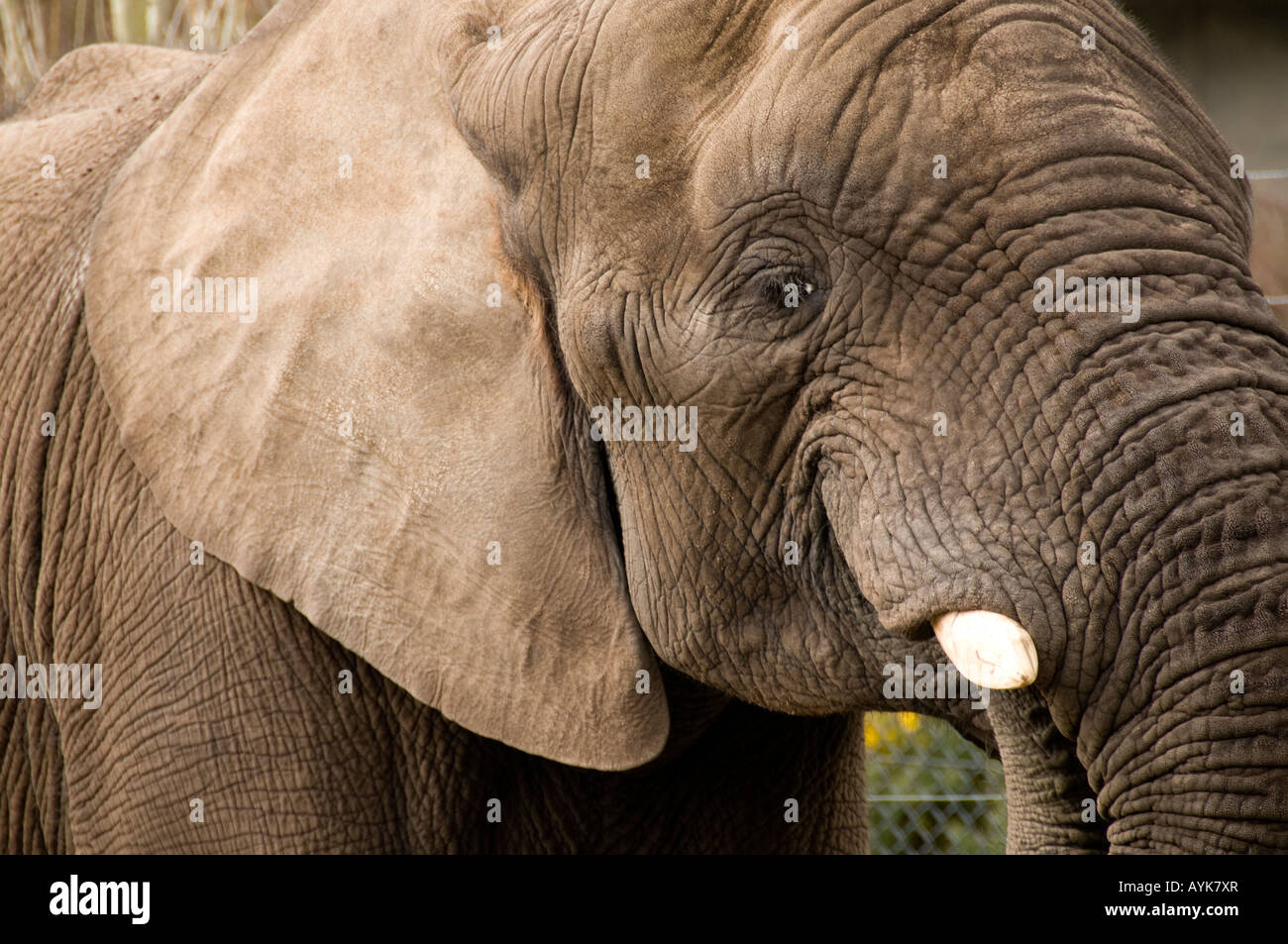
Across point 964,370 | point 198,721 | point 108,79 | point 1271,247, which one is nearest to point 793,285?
point 964,370

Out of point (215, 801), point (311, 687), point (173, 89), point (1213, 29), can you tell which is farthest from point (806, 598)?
point (1213, 29)

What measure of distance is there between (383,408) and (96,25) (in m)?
5.73

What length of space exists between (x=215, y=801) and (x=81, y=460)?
707 millimetres

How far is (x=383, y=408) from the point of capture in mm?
2330

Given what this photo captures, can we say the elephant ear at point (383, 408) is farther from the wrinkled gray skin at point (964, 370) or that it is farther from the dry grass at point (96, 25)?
the dry grass at point (96, 25)

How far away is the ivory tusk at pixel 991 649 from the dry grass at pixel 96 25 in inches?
214

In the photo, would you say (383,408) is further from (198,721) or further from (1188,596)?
(1188,596)


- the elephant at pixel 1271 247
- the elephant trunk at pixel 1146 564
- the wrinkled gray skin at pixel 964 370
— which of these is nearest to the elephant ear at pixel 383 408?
the wrinkled gray skin at pixel 964 370

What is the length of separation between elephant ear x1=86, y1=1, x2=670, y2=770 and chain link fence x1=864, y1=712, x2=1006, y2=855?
3.65 metres

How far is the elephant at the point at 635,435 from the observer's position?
167cm

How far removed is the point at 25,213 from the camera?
310 cm

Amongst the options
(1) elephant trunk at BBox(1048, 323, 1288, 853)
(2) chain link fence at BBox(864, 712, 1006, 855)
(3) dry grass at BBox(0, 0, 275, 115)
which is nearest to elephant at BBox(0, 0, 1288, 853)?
(1) elephant trunk at BBox(1048, 323, 1288, 853)

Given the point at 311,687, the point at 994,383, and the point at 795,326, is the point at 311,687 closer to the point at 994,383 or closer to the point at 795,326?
the point at 795,326

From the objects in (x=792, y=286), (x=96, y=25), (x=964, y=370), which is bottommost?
(x=964, y=370)
